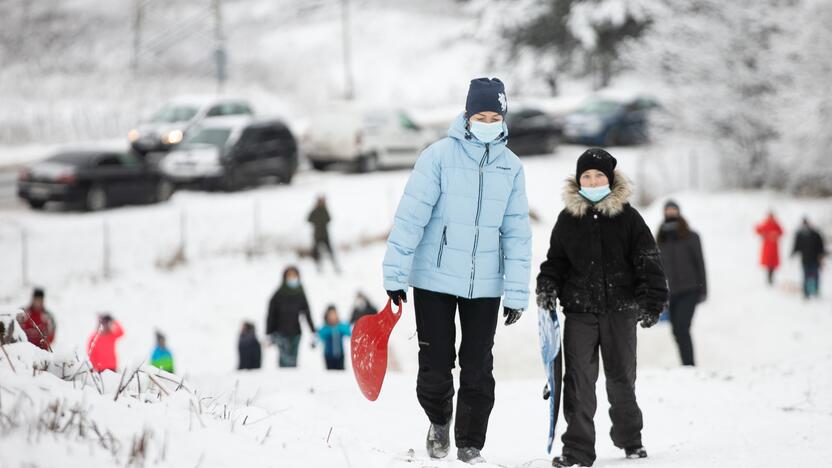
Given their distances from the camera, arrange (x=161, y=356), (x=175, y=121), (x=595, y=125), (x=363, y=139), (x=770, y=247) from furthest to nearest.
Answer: (x=595, y=125) < (x=363, y=139) < (x=175, y=121) < (x=770, y=247) < (x=161, y=356)

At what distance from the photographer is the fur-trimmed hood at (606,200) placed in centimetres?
547

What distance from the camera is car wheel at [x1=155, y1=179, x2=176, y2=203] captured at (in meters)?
22.9

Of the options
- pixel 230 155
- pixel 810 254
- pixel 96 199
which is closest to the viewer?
pixel 810 254

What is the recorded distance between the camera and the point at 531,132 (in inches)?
1252

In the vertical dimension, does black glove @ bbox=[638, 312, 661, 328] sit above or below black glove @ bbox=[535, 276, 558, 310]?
below

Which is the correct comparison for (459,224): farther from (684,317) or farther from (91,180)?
(91,180)

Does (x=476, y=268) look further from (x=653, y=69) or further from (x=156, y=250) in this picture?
(x=653, y=69)

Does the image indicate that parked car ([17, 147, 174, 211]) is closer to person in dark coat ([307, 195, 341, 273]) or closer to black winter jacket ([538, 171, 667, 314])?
person in dark coat ([307, 195, 341, 273])

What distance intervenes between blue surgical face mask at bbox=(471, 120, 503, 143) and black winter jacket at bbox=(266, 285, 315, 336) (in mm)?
7648

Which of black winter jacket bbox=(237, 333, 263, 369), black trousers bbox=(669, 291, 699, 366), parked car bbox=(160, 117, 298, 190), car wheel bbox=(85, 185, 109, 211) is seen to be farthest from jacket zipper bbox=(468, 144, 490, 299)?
parked car bbox=(160, 117, 298, 190)

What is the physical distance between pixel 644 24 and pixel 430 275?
3114cm

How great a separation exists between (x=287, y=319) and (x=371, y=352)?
23.2 ft

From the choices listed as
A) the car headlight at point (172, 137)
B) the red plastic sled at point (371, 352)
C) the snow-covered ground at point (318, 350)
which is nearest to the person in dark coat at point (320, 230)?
the snow-covered ground at point (318, 350)

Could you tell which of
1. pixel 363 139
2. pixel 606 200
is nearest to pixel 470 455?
pixel 606 200
